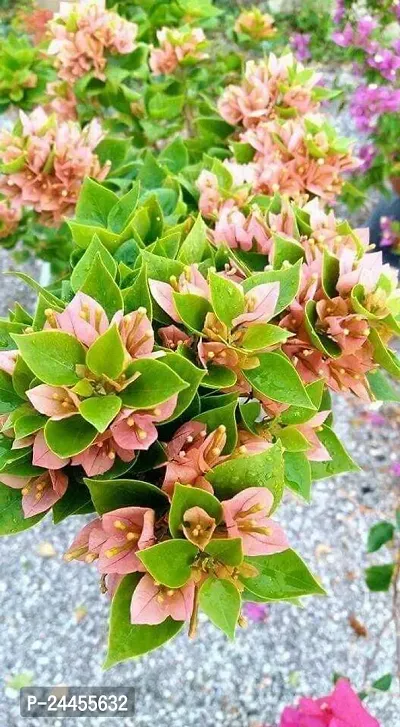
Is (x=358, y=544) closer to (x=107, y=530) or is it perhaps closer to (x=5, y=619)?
(x=5, y=619)

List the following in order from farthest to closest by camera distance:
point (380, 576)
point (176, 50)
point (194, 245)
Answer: point (176, 50)
point (380, 576)
point (194, 245)

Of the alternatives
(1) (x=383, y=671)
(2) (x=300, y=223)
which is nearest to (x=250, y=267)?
(2) (x=300, y=223)

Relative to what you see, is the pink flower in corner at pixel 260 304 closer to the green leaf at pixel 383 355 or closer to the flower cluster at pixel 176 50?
the green leaf at pixel 383 355

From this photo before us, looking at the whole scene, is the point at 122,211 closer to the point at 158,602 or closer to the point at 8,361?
the point at 8,361

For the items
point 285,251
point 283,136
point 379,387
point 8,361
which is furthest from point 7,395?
point 283,136

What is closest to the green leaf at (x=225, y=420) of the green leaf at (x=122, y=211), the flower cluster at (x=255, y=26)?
the green leaf at (x=122, y=211)

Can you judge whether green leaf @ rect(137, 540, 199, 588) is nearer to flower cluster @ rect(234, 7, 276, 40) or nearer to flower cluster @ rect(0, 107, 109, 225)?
flower cluster @ rect(0, 107, 109, 225)

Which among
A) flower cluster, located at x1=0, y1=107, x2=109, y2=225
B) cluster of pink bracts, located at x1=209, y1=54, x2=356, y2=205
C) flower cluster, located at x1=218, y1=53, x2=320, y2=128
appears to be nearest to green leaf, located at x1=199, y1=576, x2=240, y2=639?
cluster of pink bracts, located at x1=209, y1=54, x2=356, y2=205
